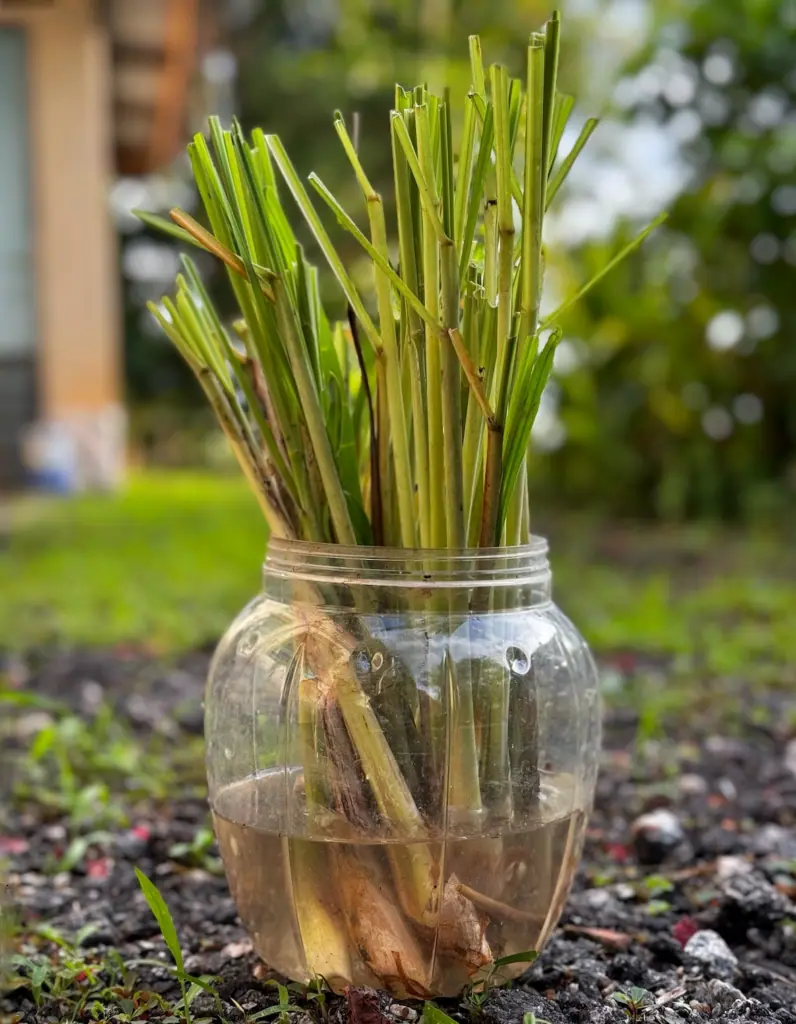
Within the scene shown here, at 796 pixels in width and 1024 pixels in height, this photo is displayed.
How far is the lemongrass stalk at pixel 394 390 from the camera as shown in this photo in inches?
→ 33.2

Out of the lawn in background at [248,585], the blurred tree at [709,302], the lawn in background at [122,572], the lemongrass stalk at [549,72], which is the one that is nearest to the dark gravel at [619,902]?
the lemongrass stalk at [549,72]

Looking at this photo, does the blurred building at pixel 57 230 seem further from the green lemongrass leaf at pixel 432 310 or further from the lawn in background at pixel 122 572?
the green lemongrass leaf at pixel 432 310

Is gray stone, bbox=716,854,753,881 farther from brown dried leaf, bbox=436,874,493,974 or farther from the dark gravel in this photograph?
brown dried leaf, bbox=436,874,493,974

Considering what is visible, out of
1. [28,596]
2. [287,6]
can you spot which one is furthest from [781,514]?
[287,6]

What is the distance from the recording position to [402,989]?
825mm

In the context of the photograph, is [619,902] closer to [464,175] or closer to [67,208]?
[464,175]

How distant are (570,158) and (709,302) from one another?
408 cm

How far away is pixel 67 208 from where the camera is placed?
225 inches

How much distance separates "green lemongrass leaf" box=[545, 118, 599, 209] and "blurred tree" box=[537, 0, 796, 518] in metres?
3.90

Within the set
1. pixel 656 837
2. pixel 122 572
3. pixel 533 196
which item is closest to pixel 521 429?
pixel 533 196

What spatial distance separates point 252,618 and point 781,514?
4.03m

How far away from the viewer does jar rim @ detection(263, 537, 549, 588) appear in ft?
2.66

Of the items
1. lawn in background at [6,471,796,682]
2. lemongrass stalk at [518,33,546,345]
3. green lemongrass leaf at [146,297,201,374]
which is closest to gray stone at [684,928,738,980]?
lemongrass stalk at [518,33,546,345]

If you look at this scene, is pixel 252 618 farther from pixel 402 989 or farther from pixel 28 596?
pixel 28 596
